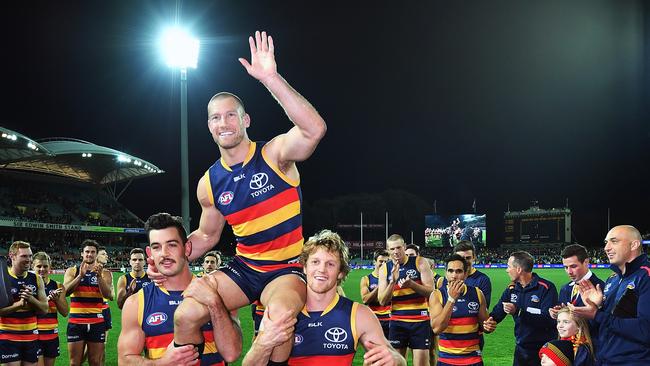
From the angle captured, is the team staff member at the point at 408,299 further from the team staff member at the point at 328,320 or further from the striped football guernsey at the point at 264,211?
the team staff member at the point at 328,320

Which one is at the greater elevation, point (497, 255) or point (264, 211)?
point (264, 211)

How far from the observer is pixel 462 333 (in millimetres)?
7641

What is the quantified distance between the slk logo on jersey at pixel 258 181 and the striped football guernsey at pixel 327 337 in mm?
1072

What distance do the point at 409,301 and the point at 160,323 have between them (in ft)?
20.1

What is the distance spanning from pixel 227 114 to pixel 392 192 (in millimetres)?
104735

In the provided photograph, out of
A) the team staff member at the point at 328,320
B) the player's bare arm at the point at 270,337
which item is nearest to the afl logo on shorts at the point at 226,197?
the team staff member at the point at 328,320

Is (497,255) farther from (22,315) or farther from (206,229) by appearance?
(206,229)

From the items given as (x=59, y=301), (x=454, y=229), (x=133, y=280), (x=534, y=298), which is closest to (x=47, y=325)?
(x=59, y=301)

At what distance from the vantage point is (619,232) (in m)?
5.81

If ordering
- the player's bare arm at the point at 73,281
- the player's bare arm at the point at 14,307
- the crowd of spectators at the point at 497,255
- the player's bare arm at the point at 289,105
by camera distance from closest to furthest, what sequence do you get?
the player's bare arm at the point at 289,105
the player's bare arm at the point at 14,307
the player's bare arm at the point at 73,281
the crowd of spectators at the point at 497,255

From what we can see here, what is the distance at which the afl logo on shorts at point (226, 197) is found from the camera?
15.0 ft

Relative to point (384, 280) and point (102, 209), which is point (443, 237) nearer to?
point (102, 209)

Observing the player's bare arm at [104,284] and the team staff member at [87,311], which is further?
the player's bare arm at [104,284]

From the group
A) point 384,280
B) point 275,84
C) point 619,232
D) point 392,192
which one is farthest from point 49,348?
point 392,192
